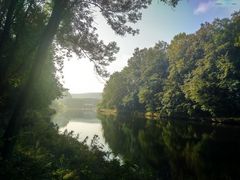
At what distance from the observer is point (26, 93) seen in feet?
39.0

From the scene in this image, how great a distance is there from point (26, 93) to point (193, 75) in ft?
199

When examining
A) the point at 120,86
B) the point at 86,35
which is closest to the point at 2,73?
the point at 86,35

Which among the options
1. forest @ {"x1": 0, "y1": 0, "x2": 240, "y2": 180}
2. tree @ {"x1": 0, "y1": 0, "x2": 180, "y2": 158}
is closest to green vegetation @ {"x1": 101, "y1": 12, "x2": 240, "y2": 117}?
forest @ {"x1": 0, "y1": 0, "x2": 240, "y2": 180}

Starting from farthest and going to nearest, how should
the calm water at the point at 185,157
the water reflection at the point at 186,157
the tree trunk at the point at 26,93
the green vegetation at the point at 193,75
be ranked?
1. the green vegetation at the point at 193,75
2. the water reflection at the point at 186,157
3. the calm water at the point at 185,157
4. the tree trunk at the point at 26,93

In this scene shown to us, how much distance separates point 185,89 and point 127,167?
55107 millimetres

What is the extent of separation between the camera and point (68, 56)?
61.4 ft

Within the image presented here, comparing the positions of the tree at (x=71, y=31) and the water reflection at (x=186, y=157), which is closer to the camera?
the tree at (x=71, y=31)

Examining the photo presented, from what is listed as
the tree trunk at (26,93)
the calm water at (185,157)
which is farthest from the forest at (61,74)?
the calm water at (185,157)

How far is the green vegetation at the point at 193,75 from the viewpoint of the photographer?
57469 millimetres

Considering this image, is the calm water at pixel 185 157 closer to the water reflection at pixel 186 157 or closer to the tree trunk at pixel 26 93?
the water reflection at pixel 186 157

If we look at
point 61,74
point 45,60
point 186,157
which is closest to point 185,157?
point 186,157

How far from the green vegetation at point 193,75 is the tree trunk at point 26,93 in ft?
103

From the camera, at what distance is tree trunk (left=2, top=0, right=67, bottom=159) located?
11586mm

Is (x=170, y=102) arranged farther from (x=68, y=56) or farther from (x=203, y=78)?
(x=68, y=56)
